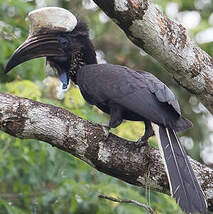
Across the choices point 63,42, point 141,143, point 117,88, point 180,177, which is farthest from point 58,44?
point 180,177

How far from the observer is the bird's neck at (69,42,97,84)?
14.9 ft

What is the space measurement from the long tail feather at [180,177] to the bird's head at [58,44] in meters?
1.06

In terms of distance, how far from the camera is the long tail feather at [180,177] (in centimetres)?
340

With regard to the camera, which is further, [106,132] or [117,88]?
[117,88]

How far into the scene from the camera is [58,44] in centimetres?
447

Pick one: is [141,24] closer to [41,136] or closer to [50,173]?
[41,136]

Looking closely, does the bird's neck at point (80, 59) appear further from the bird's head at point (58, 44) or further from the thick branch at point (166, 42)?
the thick branch at point (166, 42)

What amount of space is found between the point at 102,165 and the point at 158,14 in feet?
3.33

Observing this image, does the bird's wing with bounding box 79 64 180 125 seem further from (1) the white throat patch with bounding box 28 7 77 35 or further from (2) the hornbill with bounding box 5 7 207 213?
(1) the white throat patch with bounding box 28 7 77 35

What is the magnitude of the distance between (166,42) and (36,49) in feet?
3.43

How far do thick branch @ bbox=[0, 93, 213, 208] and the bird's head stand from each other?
68 centimetres

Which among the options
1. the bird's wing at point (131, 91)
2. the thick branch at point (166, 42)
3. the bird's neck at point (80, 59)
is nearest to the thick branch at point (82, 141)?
the bird's wing at point (131, 91)

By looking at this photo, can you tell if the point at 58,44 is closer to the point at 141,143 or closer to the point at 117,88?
the point at 117,88

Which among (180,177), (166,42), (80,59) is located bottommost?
(80,59)
